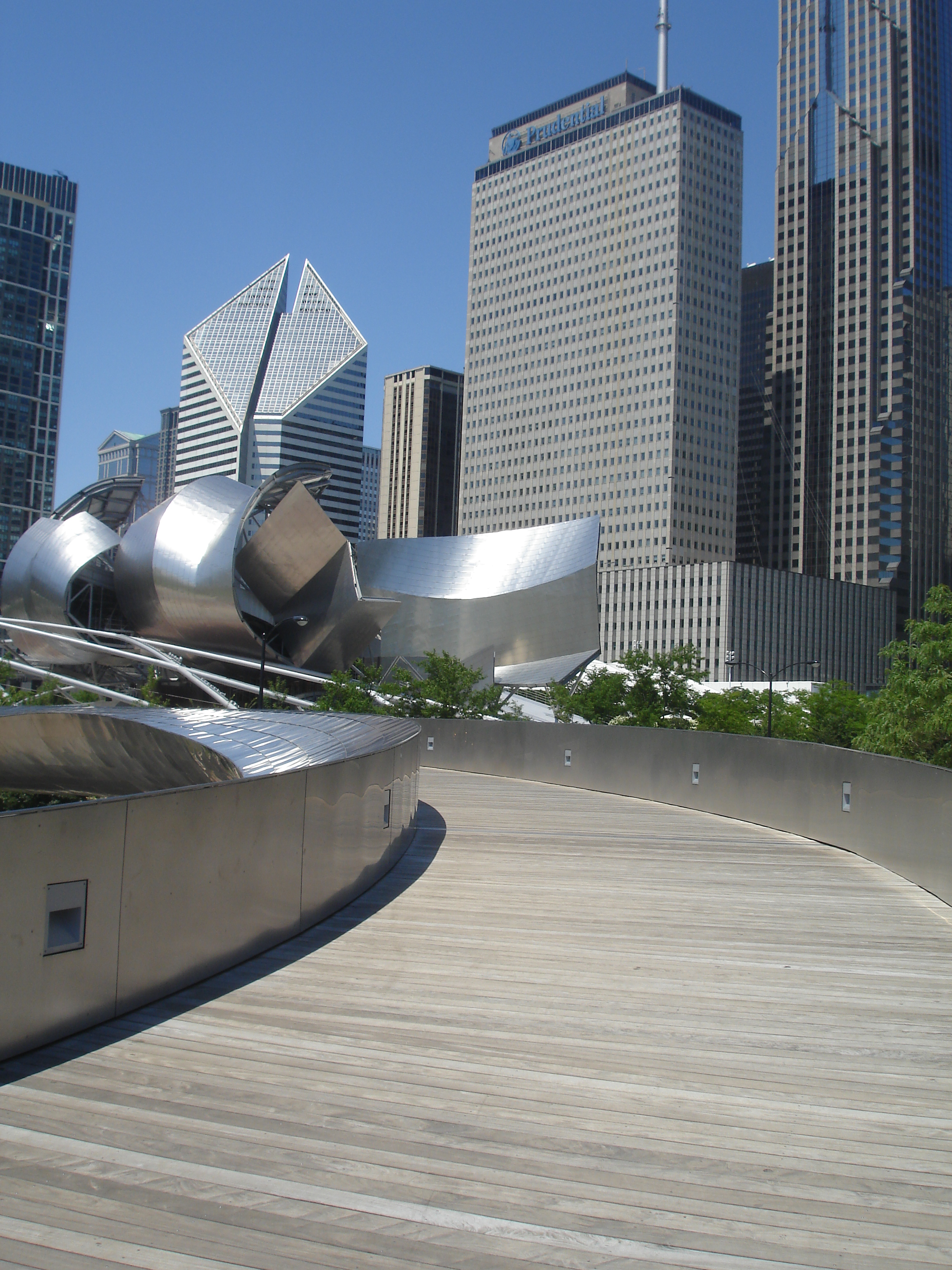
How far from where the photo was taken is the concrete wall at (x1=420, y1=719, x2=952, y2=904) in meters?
9.25

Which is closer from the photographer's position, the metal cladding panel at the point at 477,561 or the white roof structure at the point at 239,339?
the metal cladding panel at the point at 477,561

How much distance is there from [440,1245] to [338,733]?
9.00m

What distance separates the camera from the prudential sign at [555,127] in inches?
5832

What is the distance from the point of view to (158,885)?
5320 mm

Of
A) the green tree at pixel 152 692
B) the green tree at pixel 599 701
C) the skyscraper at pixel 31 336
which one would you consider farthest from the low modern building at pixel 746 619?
the skyscraper at pixel 31 336

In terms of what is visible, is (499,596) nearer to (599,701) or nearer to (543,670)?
(543,670)

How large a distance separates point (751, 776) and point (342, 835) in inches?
301

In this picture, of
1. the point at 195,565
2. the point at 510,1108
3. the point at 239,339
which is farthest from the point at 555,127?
the point at 510,1108

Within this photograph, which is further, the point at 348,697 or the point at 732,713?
the point at 732,713

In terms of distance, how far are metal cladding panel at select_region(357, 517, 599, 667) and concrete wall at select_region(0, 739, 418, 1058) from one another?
50.9 m

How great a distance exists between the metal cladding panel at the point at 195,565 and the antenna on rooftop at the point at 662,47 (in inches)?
4964

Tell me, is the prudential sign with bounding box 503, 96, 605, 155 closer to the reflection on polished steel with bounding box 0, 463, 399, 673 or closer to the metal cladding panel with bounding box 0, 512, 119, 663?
the reflection on polished steel with bounding box 0, 463, 399, 673

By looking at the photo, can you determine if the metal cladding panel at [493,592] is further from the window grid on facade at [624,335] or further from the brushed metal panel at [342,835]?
the window grid on facade at [624,335]

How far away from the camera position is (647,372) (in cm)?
13338
